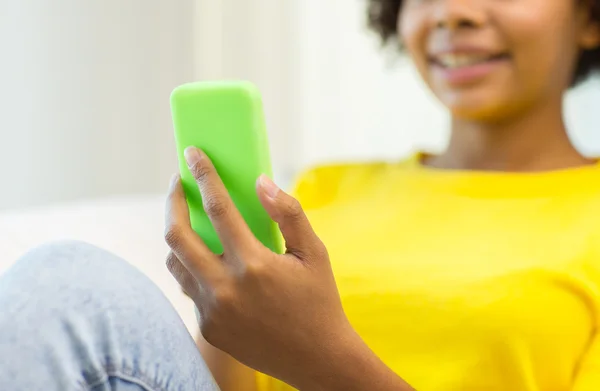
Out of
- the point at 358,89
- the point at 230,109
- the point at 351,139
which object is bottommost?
the point at 351,139

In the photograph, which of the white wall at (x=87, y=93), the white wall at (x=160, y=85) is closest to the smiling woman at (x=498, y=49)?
the white wall at (x=160, y=85)

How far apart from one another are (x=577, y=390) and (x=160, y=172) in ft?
4.86

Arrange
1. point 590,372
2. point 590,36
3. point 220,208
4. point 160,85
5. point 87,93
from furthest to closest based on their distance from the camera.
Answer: point 160,85 < point 87,93 < point 590,36 < point 590,372 < point 220,208

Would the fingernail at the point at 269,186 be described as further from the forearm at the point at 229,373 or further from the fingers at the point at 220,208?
the forearm at the point at 229,373

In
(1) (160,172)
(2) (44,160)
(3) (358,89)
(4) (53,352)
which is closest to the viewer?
(4) (53,352)

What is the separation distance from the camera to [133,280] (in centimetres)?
57

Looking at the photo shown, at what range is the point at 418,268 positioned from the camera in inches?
28.5

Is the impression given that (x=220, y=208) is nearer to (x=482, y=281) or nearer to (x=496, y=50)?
(x=482, y=281)

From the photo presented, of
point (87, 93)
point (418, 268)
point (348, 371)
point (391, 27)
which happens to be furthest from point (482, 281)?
point (87, 93)

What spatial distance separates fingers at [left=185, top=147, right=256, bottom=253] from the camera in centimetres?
50

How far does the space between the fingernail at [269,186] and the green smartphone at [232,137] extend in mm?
10

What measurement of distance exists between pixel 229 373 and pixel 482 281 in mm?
248

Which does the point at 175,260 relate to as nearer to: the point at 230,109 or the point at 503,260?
the point at 230,109

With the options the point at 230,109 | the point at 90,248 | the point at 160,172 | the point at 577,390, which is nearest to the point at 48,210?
the point at 90,248
